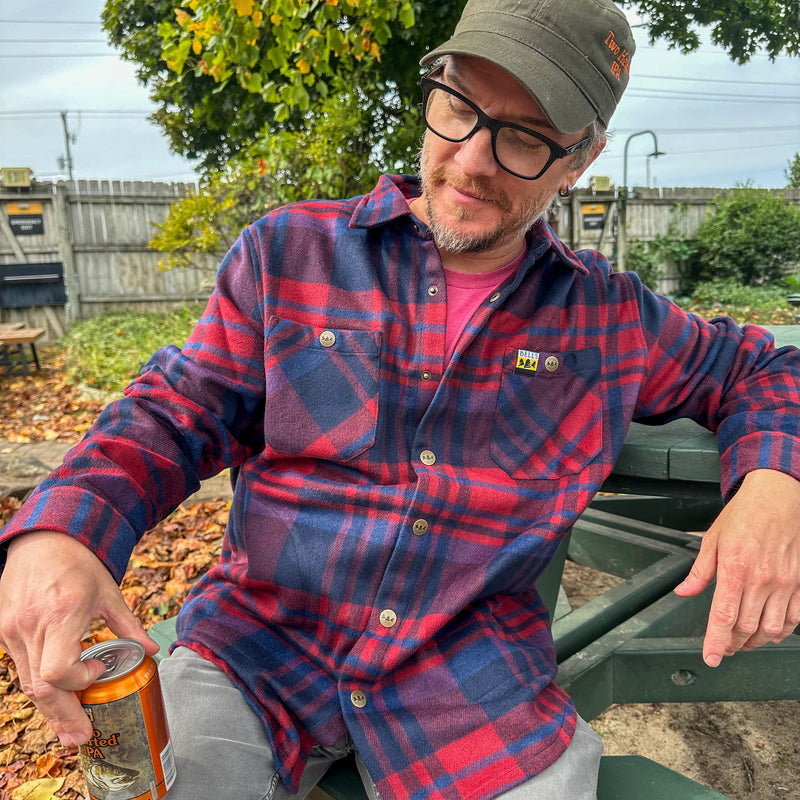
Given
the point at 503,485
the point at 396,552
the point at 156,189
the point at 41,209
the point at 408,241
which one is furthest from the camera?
the point at 156,189

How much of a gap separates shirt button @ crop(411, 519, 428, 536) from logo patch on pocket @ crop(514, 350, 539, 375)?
40cm

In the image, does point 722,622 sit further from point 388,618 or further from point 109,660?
point 109,660

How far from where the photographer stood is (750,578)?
1222 mm

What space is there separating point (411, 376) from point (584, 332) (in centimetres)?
44

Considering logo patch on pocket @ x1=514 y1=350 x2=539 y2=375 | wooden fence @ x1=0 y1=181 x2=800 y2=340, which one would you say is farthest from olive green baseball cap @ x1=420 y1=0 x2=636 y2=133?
wooden fence @ x1=0 y1=181 x2=800 y2=340

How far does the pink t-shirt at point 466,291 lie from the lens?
1.54m

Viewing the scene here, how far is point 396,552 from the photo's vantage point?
131 centimetres

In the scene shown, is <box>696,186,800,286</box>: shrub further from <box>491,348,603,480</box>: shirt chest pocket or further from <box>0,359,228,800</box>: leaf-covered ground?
<box>491,348,603,480</box>: shirt chest pocket

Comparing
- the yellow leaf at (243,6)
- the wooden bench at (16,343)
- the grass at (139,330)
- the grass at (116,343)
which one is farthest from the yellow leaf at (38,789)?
the wooden bench at (16,343)

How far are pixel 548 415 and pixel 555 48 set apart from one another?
2.56 ft

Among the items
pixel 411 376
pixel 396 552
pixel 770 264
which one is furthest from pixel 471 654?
pixel 770 264

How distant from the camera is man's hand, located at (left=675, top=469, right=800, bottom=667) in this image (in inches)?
47.8

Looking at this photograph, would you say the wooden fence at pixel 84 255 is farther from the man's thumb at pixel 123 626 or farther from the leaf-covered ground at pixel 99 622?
the man's thumb at pixel 123 626

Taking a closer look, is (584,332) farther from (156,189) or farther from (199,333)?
(156,189)
